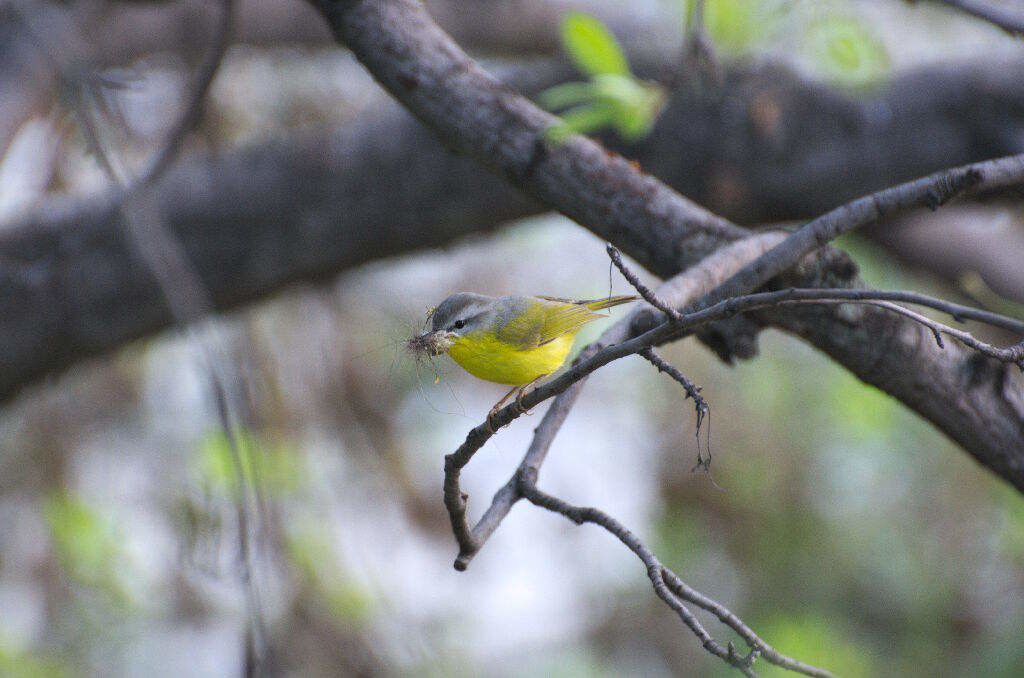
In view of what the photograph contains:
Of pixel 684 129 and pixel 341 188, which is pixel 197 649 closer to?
pixel 341 188

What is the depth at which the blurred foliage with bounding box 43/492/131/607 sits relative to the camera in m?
3.19

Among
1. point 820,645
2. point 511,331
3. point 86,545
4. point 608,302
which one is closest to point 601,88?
point 608,302

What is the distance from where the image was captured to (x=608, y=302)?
1.64 metres

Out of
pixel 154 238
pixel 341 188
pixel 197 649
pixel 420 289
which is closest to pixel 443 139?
pixel 154 238

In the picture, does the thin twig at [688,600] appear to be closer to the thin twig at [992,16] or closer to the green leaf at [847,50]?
the thin twig at [992,16]

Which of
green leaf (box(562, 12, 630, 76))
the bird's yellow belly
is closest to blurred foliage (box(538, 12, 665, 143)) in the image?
green leaf (box(562, 12, 630, 76))

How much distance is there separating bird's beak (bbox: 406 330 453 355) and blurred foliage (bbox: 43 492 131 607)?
2.34 meters

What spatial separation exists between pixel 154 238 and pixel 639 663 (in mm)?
3627

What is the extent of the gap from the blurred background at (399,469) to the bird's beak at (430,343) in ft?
4.60

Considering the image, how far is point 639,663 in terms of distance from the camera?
421 centimetres

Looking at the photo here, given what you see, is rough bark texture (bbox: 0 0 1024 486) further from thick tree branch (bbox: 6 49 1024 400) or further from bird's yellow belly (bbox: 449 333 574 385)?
bird's yellow belly (bbox: 449 333 574 385)

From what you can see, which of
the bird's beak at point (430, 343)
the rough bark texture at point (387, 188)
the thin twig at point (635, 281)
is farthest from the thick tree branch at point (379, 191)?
the thin twig at point (635, 281)

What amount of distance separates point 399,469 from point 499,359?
6.20ft

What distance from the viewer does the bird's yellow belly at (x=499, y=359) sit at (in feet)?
5.37
